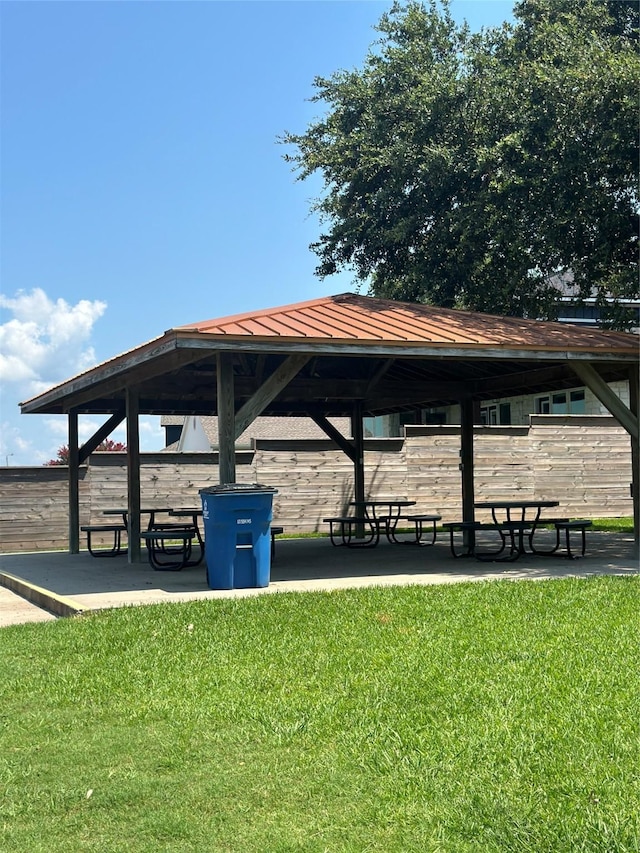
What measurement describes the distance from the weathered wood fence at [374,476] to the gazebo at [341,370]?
42.7 inches

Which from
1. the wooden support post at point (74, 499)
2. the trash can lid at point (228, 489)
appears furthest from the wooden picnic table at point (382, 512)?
the trash can lid at point (228, 489)

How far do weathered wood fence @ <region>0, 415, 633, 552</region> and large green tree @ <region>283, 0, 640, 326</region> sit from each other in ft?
10.1

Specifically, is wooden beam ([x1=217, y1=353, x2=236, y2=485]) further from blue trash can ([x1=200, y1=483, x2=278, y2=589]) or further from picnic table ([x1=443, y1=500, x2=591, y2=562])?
picnic table ([x1=443, y1=500, x2=591, y2=562])

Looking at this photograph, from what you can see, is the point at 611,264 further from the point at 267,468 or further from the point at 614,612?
the point at 614,612


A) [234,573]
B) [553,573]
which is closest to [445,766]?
[234,573]

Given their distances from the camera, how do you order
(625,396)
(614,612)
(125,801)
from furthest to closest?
(625,396) < (614,612) < (125,801)

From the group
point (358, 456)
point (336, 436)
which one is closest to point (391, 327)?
point (336, 436)

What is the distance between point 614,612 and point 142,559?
28.4 feet

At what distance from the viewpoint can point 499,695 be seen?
17.5ft

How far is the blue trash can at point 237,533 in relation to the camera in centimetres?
1027

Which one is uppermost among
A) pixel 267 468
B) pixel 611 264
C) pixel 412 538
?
pixel 611 264

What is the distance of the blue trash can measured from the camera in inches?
404

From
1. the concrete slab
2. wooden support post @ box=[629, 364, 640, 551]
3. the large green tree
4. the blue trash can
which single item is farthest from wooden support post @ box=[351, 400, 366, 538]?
the blue trash can

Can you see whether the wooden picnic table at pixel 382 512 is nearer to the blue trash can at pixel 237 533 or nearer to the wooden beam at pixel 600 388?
the wooden beam at pixel 600 388
